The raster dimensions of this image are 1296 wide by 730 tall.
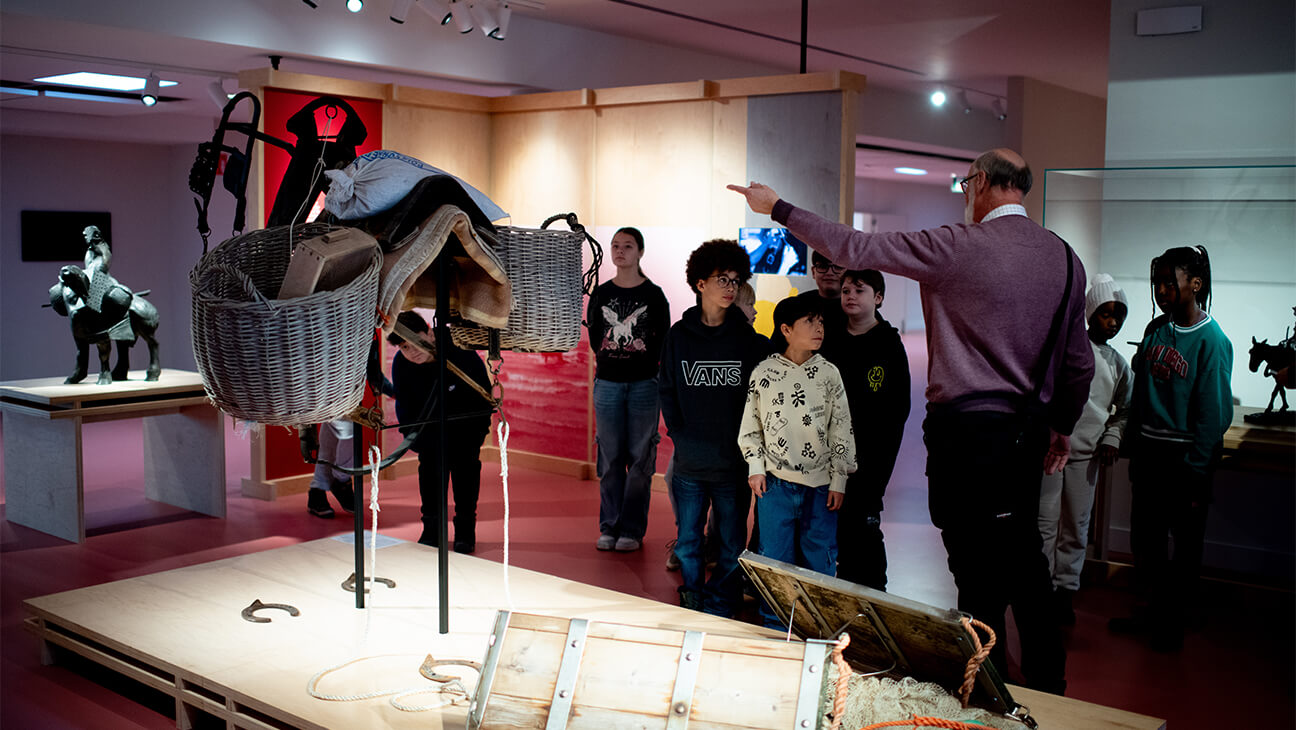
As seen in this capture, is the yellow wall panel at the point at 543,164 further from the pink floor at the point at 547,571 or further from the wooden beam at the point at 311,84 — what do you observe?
the pink floor at the point at 547,571

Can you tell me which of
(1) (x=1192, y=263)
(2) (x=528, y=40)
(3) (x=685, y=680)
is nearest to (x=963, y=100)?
(2) (x=528, y=40)

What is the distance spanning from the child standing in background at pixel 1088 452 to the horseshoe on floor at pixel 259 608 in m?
3.06

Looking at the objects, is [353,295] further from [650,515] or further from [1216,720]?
[650,515]

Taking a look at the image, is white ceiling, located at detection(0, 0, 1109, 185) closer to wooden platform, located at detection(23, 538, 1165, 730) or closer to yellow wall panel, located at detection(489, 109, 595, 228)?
yellow wall panel, located at detection(489, 109, 595, 228)

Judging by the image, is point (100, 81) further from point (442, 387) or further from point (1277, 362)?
point (1277, 362)

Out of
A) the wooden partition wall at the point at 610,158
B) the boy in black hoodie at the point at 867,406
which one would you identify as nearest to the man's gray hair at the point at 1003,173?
the boy in black hoodie at the point at 867,406

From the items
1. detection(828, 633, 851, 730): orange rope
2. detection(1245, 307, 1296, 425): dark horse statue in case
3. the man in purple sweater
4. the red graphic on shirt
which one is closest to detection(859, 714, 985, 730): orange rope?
detection(828, 633, 851, 730): orange rope

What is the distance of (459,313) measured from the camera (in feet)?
10.4

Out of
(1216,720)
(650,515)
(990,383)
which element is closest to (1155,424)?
(1216,720)

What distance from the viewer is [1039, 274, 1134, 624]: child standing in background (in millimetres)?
4707

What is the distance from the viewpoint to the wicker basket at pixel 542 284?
9.83ft

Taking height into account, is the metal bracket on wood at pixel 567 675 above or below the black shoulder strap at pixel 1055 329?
below

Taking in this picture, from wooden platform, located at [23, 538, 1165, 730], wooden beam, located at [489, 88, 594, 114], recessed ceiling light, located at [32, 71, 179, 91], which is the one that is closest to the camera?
wooden platform, located at [23, 538, 1165, 730]

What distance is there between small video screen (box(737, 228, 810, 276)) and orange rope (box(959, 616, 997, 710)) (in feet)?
12.3
